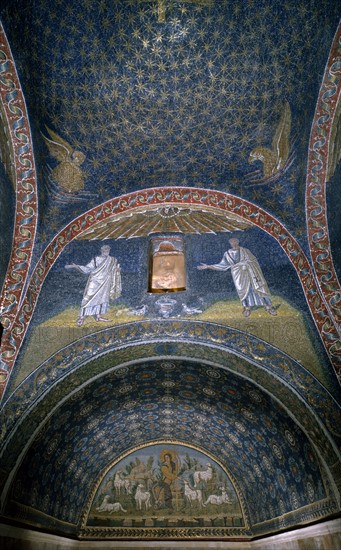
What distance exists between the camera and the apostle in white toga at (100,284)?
9.63 m

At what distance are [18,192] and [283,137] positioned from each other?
16.9 feet

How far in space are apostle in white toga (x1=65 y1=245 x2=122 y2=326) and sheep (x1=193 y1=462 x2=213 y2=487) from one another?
6747mm

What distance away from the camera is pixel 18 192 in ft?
31.3

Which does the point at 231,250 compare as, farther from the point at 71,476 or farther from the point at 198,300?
the point at 71,476

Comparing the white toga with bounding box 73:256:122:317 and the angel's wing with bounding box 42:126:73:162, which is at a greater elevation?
the angel's wing with bounding box 42:126:73:162

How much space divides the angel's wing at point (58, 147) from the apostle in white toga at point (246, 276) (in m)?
3.44

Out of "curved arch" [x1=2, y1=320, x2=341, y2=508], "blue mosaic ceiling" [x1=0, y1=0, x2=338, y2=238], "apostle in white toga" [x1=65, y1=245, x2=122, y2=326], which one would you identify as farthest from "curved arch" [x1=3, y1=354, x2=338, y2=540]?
"blue mosaic ceiling" [x1=0, y1=0, x2=338, y2=238]

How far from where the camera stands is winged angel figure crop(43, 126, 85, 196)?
32.0ft

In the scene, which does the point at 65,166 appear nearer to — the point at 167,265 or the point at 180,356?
the point at 167,265

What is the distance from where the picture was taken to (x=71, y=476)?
41.5ft

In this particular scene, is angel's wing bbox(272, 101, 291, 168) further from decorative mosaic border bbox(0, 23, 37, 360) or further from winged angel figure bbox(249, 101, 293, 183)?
decorative mosaic border bbox(0, 23, 37, 360)

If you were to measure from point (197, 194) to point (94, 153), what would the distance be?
90.5 inches

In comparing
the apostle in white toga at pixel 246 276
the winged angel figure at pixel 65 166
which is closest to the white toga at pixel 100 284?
the winged angel figure at pixel 65 166

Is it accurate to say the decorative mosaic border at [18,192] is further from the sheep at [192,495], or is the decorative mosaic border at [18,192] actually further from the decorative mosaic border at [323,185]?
the sheep at [192,495]
